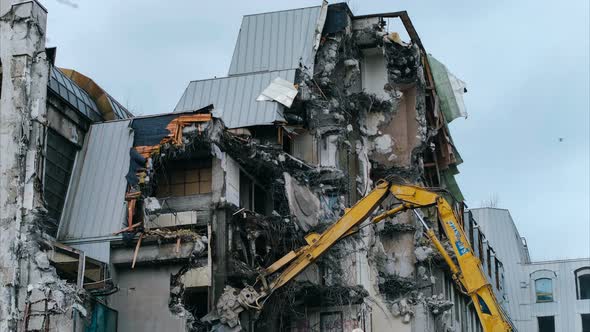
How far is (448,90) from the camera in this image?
52.7 m

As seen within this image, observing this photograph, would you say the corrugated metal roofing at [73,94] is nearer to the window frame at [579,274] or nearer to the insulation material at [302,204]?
the insulation material at [302,204]

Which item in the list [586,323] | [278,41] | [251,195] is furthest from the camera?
[586,323]

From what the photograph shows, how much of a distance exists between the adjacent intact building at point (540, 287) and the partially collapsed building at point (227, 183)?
35.1m

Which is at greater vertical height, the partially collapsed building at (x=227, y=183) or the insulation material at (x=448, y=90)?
the insulation material at (x=448, y=90)

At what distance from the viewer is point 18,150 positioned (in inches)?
1230

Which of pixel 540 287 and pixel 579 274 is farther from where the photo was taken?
pixel 540 287

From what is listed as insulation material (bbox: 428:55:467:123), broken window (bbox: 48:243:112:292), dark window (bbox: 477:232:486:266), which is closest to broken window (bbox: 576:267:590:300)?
dark window (bbox: 477:232:486:266)

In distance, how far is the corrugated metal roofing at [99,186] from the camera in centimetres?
3466

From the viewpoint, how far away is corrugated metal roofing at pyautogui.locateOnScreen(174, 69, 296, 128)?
39531 mm

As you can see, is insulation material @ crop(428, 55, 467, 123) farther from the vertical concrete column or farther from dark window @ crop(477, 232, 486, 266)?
the vertical concrete column

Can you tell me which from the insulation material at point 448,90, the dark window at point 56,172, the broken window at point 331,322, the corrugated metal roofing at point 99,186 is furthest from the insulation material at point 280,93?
the insulation material at point 448,90

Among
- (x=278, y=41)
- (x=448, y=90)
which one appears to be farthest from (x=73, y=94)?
(x=448, y=90)

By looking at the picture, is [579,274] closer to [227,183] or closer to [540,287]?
[540,287]

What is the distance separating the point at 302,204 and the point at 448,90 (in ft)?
53.1
